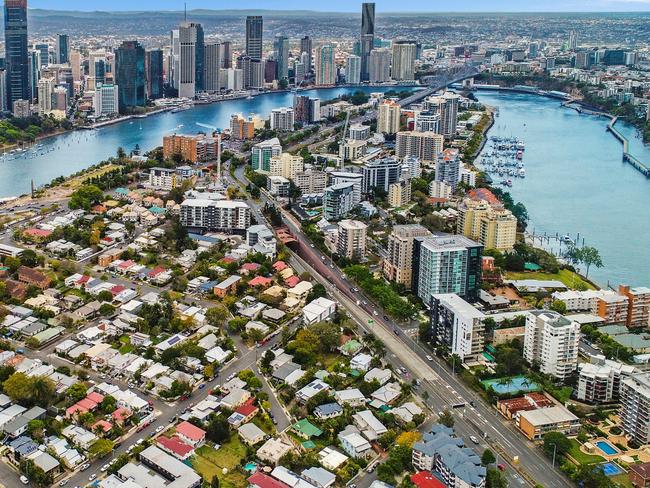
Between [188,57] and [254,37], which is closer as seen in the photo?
[188,57]

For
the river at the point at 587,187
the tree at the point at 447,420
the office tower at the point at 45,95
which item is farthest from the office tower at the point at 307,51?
the tree at the point at 447,420

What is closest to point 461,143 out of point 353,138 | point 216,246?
point 353,138

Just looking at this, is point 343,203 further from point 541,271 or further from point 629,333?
point 629,333

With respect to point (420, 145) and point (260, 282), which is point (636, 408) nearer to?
point (260, 282)

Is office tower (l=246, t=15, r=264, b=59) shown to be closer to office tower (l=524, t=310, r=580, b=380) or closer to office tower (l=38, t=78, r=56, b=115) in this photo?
office tower (l=38, t=78, r=56, b=115)

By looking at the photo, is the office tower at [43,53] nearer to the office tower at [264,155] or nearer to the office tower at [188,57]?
the office tower at [188,57]

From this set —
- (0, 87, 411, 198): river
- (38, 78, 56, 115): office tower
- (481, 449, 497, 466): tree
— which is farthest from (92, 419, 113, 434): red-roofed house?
(38, 78, 56, 115): office tower

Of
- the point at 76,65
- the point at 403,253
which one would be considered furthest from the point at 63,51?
the point at 403,253
